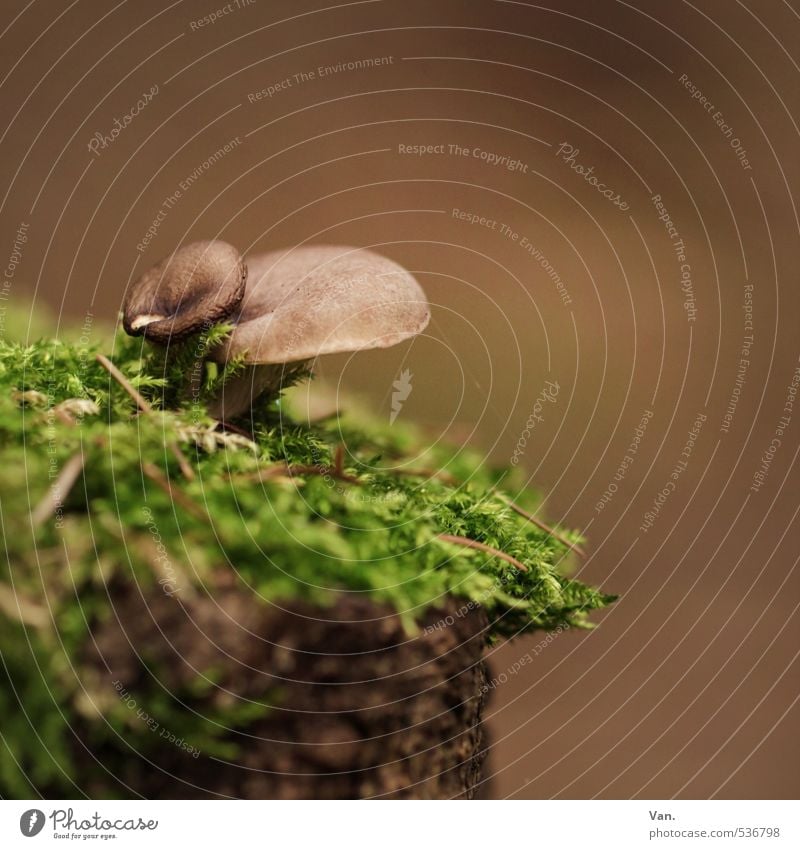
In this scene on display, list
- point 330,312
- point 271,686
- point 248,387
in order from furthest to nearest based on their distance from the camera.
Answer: point 248,387 < point 330,312 < point 271,686

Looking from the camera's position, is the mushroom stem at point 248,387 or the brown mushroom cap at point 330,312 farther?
the mushroom stem at point 248,387

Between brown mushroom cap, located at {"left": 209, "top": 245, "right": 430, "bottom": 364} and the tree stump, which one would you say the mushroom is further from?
the tree stump
